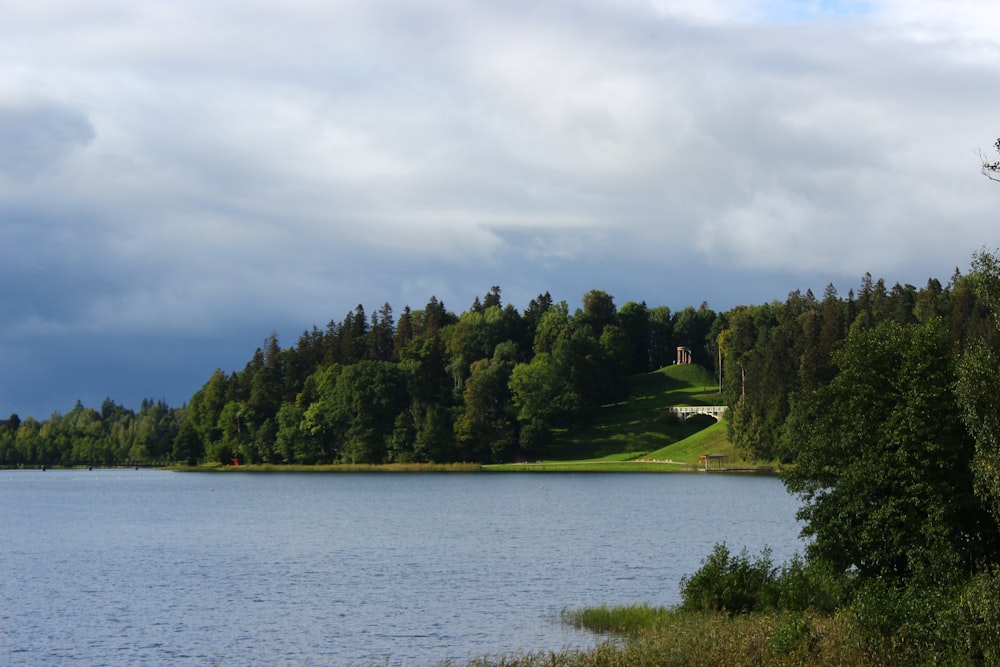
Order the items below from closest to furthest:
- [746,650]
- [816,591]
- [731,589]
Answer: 1. [746,650]
2. [816,591]
3. [731,589]

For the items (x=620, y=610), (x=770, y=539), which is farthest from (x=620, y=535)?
(x=620, y=610)

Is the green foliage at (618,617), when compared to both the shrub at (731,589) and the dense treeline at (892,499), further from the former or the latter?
the dense treeline at (892,499)

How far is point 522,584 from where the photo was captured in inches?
2233

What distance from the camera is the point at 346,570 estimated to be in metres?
63.7

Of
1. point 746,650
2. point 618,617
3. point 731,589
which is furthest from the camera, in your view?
point 618,617

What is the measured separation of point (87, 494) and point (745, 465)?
10186cm

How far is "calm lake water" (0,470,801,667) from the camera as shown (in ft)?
140

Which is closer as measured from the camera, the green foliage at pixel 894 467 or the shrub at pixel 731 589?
the green foliage at pixel 894 467

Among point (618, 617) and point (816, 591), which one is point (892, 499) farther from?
point (618, 617)

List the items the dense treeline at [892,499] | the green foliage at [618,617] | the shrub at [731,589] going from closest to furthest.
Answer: the dense treeline at [892,499] → the shrub at [731,589] → the green foliage at [618,617]

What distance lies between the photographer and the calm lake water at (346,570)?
140 feet

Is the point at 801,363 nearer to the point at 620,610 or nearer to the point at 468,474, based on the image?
the point at 468,474

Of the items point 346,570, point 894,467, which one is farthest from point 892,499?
point 346,570

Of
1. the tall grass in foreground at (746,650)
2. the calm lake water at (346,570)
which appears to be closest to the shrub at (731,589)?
the calm lake water at (346,570)
